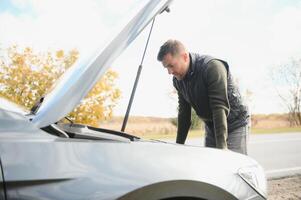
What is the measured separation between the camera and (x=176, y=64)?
3076 mm

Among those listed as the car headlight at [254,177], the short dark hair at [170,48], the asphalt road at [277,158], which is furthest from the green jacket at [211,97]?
the asphalt road at [277,158]

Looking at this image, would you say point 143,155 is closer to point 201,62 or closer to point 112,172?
point 112,172

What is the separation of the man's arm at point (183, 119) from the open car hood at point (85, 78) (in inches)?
68.2

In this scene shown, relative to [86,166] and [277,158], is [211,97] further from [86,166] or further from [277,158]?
[277,158]

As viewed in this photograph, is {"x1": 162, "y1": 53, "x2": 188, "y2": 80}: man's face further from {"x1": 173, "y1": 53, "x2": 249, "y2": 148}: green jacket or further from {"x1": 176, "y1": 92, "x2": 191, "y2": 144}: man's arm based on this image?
{"x1": 176, "y1": 92, "x2": 191, "y2": 144}: man's arm

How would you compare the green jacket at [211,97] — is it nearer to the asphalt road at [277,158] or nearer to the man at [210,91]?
the man at [210,91]

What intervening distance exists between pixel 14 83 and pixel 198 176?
29.4 feet

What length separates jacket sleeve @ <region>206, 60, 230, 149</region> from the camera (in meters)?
2.77

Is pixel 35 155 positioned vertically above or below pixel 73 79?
below

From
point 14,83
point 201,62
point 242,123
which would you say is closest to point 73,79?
point 201,62

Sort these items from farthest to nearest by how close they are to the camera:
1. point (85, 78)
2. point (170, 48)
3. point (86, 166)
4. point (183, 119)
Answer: point (183, 119), point (170, 48), point (85, 78), point (86, 166)

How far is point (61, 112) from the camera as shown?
171 centimetres

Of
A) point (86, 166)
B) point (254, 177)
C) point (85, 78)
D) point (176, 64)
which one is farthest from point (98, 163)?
point (176, 64)

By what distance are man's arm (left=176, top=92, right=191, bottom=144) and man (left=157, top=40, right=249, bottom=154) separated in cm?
1
